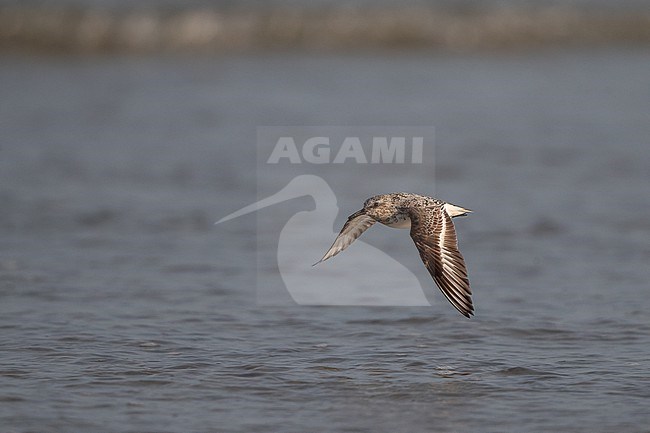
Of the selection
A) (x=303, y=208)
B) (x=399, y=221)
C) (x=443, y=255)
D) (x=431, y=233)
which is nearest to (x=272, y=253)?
(x=303, y=208)

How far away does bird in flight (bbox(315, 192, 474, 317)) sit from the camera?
17.2ft

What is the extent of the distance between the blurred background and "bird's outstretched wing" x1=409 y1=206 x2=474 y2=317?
0.42 meters

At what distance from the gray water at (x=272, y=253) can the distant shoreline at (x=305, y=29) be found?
6.38 ft

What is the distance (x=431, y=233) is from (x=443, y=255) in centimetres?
26

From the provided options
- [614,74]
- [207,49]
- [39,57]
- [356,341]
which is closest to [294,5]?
[207,49]

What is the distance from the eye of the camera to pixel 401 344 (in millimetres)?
5875

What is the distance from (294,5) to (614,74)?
5.57 m

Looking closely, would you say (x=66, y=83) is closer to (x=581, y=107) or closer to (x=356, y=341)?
(x=581, y=107)

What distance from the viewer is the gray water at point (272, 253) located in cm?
506

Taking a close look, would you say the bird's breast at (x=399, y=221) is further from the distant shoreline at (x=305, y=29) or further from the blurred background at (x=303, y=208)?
the distant shoreline at (x=305, y=29)

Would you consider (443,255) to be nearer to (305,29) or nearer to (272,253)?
(272,253)

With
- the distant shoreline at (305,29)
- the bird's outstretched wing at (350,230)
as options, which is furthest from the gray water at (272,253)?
the distant shoreline at (305,29)

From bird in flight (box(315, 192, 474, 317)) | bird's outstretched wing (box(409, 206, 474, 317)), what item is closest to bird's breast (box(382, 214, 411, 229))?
bird in flight (box(315, 192, 474, 317))

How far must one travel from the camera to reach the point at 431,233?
5602 mm
